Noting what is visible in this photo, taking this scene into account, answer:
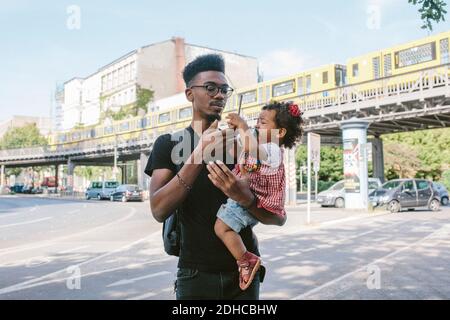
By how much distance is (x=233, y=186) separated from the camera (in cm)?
194

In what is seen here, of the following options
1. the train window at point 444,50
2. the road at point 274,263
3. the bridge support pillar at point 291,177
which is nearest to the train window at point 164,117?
the bridge support pillar at point 291,177

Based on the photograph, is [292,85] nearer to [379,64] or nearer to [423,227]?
[379,64]

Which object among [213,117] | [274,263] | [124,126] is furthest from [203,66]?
[124,126]

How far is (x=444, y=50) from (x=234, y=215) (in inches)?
836

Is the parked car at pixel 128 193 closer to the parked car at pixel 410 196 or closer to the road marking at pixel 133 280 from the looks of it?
the parked car at pixel 410 196

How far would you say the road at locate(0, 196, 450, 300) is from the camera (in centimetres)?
612

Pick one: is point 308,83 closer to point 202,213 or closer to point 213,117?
point 213,117

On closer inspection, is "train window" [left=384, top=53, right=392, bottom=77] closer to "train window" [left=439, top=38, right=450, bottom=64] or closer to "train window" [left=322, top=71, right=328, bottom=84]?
"train window" [left=439, top=38, right=450, bottom=64]

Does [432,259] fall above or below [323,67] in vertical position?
below

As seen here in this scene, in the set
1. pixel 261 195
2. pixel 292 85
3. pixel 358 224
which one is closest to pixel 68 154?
pixel 292 85

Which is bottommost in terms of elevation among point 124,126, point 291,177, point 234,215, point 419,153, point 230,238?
point 230,238
